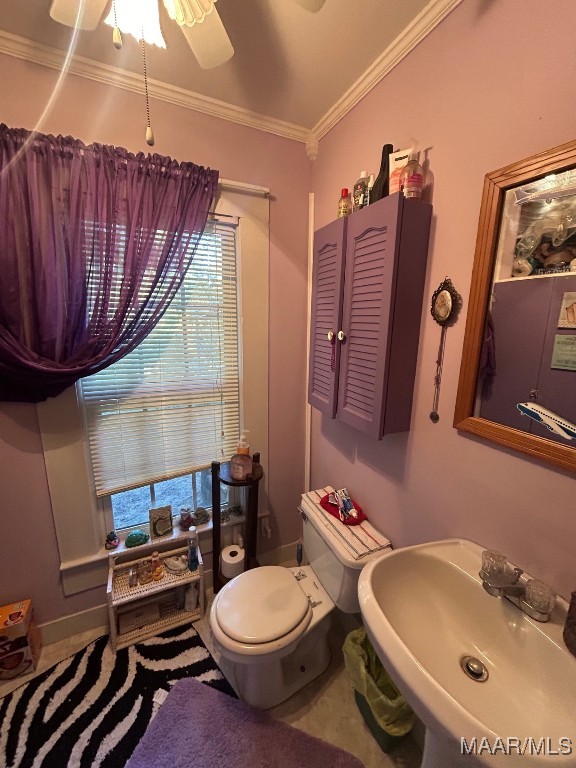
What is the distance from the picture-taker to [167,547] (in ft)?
5.22

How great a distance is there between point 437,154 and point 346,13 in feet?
1.72

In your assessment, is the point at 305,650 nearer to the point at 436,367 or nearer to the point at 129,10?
the point at 436,367

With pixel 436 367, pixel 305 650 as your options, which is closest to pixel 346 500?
pixel 305 650

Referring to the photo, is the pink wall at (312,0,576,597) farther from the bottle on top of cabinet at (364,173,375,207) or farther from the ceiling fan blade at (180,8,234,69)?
the ceiling fan blade at (180,8,234,69)

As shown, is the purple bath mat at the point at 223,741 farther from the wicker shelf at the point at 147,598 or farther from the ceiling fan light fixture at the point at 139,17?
the ceiling fan light fixture at the point at 139,17

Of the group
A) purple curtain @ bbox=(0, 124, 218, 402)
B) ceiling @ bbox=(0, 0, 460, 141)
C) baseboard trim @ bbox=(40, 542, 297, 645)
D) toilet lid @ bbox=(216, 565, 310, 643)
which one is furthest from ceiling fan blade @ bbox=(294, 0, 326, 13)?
baseboard trim @ bbox=(40, 542, 297, 645)

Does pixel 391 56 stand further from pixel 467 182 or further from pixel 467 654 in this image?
pixel 467 654

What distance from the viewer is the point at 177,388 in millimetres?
1506

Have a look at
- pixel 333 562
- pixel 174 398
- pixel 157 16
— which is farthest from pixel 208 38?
pixel 333 562

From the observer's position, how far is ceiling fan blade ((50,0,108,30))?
76 cm

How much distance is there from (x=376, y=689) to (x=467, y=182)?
1677 mm

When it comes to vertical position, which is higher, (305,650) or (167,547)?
(167,547)

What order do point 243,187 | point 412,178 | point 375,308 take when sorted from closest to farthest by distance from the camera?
point 412,178
point 375,308
point 243,187

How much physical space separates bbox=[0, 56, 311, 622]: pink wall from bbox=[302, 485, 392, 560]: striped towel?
1.47 ft
